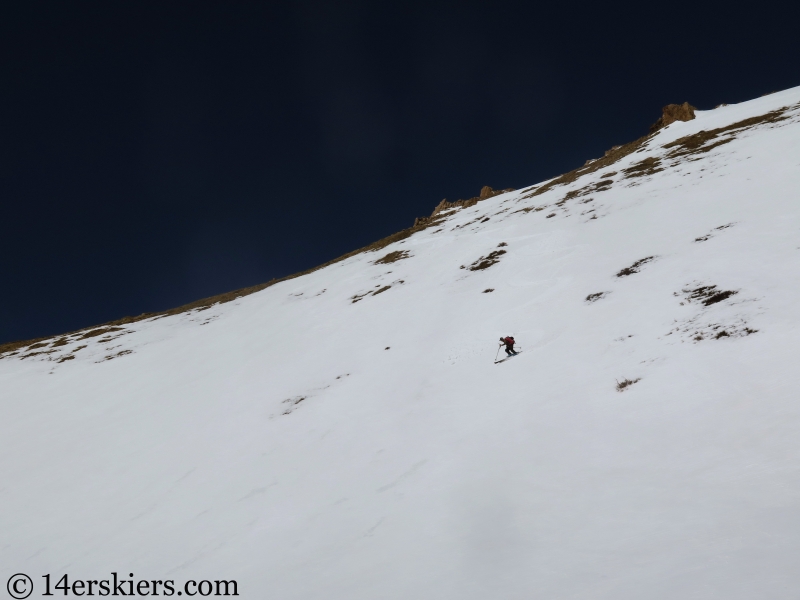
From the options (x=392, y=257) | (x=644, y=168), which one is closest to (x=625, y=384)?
(x=644, y=168)

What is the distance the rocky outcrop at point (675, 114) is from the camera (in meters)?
42.8

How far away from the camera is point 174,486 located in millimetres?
11305

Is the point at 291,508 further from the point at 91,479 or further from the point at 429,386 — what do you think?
the point at 91,479

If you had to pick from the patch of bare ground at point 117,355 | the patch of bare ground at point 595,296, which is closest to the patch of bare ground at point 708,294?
the patch of bare ground at point 595,296

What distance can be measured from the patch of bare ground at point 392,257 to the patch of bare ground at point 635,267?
2008 centimetres

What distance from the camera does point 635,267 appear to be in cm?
1493

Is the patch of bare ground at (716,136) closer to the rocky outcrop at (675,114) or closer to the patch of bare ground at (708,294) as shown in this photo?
the rocky outcrop at (675,114)

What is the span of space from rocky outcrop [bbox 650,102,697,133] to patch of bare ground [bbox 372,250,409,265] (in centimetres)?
3348

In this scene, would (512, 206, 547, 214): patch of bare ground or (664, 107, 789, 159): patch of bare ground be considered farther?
(512, 206, 547, 214): patch of bare ground

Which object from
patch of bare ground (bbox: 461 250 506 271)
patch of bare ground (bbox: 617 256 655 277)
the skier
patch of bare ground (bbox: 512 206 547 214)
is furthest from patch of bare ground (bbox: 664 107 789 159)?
the skier

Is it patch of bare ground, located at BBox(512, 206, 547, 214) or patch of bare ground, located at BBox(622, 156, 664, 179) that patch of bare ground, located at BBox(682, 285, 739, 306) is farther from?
patch of bare ground, located at BBox(512, 206, 547, 214)

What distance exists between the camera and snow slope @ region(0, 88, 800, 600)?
18.4 feet

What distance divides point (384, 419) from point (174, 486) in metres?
6.04

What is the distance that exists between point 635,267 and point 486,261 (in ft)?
31.4
